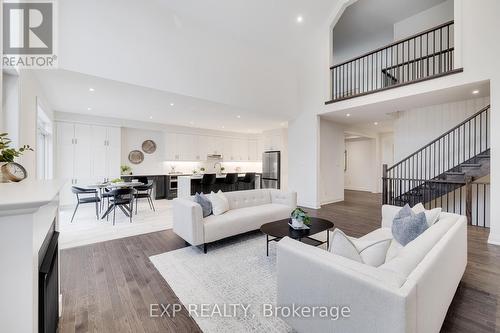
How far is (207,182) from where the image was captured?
6.36m

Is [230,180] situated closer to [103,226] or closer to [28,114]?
[103,226]

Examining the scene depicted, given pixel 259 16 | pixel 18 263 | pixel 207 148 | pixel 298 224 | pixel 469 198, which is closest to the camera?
pixel 18 263

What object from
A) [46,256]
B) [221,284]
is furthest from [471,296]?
[46,256]

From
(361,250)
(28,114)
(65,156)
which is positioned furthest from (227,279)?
(65,156)

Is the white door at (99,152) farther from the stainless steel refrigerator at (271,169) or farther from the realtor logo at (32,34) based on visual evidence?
the stainless steel refrigerator at (271,169)

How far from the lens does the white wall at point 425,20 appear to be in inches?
226

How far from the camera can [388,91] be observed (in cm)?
467

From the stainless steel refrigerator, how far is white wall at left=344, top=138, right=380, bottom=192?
3.82 m

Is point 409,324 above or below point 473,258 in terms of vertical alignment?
above

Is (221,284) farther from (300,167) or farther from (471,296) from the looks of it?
(300,167)

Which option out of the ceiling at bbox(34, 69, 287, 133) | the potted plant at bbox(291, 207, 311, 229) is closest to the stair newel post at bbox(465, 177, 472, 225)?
the potted plant at bbox(291, 207, 311, 229)

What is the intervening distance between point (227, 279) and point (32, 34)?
434cm

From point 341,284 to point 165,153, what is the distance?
297 inches

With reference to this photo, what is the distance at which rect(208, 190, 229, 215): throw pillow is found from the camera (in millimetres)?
3477
